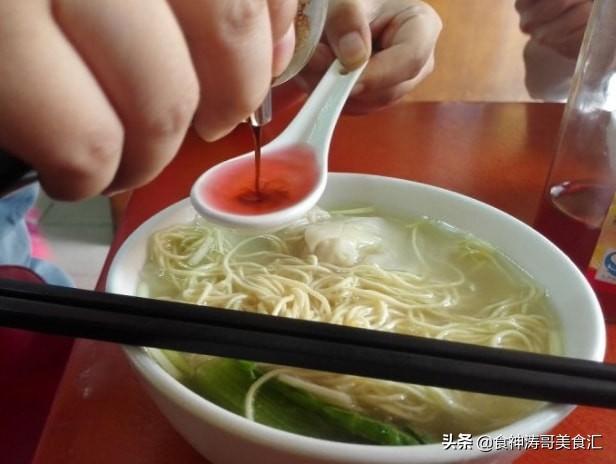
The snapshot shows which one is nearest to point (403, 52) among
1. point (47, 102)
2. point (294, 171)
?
point (294, 171)

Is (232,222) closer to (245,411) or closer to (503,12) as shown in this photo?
(245,411)

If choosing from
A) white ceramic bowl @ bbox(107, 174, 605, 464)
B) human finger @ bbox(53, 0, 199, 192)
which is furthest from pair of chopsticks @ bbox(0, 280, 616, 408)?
human finger @ bbox(53, 0, 199, 192)

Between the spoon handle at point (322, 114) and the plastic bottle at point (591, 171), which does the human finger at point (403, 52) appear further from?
the plastic bottle at point (591, 171)

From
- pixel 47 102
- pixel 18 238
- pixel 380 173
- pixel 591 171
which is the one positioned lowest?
pixel 18 238

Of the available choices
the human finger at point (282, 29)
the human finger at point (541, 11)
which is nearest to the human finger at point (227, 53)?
the human finger at point (282, 29)

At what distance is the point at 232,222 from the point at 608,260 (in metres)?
0.42

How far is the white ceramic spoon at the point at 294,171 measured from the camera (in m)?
0.68

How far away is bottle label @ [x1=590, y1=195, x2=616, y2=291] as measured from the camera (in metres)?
0.73

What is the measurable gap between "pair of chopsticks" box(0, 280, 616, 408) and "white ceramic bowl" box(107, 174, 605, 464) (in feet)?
0.09

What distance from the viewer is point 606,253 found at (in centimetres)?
74

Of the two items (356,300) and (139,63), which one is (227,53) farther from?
(356,300)

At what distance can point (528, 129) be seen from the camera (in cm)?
125

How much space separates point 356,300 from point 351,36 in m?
0.44

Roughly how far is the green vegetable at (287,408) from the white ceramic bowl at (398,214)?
47mm
